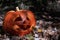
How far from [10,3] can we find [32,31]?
242 mm

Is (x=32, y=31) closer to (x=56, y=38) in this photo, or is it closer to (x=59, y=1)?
(x=56, y=38)

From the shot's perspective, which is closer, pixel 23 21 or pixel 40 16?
pixel 23 21

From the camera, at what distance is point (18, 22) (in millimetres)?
1050

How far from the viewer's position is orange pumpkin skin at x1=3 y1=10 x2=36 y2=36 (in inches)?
41.4

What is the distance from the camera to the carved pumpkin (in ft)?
3.45

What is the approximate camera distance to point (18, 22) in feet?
3.44

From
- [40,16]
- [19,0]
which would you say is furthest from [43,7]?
[19,0]

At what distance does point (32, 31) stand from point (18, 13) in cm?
15

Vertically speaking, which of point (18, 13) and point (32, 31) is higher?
point (18, 13)

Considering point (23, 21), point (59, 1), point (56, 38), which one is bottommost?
point (56, 38)

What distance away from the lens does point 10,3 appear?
1.16 meters

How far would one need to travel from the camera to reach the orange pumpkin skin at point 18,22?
1.05 metres

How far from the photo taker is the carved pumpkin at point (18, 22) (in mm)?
1053

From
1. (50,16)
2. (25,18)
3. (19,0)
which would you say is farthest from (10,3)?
(50,16)
